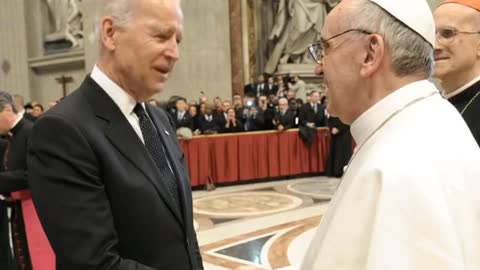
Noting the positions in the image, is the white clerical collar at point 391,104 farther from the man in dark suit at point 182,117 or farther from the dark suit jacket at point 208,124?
the dark suit jacket at point 208,124

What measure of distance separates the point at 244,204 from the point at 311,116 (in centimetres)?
397

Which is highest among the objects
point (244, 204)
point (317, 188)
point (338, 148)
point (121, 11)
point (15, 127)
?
point (121, 11)

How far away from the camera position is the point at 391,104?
1357mm

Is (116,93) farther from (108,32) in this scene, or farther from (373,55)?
(373,55)

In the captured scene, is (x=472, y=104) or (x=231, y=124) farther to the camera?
(x=231, y=124)

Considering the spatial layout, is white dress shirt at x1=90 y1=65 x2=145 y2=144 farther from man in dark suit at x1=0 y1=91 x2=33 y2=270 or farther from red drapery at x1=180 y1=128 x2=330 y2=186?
red drapery at x1=180 y1=128 x2=330 y2=186

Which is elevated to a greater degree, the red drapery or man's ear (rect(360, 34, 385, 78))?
man's ear (rect(360, 34, 385, 78))

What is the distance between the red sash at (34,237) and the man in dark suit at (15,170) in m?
0.05

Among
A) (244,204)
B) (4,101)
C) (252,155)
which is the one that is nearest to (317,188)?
(252,155)

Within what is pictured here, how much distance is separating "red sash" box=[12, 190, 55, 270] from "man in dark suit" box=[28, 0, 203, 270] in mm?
2252

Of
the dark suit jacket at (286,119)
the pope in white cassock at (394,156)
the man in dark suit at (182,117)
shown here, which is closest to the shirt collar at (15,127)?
the pope in white cassock at (394,156)

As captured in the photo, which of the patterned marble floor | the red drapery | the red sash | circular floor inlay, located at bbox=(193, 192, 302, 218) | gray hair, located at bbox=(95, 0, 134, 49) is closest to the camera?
gray hair, located at bbox=(95, 0, 134, 49)

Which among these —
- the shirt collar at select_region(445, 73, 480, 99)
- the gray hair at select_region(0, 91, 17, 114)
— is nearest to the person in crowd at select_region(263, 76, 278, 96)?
the gray hair at select_region(0, 91, 17, 114)

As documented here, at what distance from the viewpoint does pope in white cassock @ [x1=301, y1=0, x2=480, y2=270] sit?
3.88 ft
